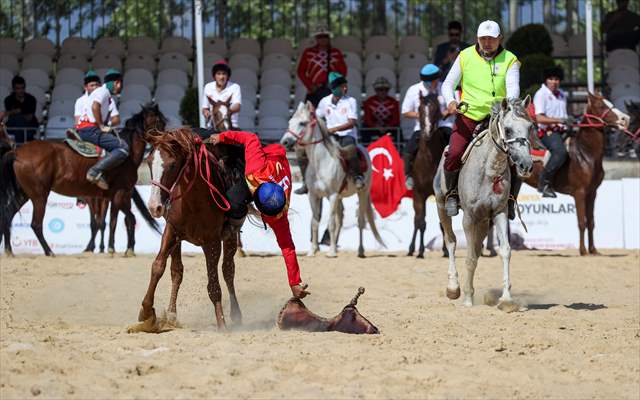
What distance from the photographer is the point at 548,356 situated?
8.73m

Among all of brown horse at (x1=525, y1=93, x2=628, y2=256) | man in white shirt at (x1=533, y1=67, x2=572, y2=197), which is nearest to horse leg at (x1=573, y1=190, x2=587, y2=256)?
brown horse at (x1=525, y1=93, x2=628, y2=256)

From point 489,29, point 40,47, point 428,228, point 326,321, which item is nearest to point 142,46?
point 40,47

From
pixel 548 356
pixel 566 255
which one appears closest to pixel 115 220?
pixel 566 255

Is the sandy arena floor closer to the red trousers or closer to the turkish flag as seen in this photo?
the red trousers

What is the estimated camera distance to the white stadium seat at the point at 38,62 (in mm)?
24875

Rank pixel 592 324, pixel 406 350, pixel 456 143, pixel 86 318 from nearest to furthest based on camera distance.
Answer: pixel 406 350
pixel 592 324
pixel 86 318
pixel 456 143

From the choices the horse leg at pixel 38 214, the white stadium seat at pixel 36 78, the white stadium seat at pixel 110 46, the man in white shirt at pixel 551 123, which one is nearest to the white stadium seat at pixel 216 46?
the white stadium seat at pixel 110 46

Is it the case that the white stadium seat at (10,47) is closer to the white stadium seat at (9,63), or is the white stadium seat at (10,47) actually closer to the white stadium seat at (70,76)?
the white stadium seat at (9,63)

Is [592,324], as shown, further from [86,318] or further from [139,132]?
[139,132]

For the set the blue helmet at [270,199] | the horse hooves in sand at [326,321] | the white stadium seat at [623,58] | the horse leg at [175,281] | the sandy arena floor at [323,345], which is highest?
the white stadium seat at [623,58]

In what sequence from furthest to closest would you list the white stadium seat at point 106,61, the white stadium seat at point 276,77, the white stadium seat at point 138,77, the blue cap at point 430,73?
the white stadium seat at point 106,61, the white stadium seat at point 276,77, the white stadium seat at point 138,77, the blue cap at point 430,73

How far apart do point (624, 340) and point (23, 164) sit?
1119 centimetres

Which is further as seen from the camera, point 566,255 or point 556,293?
point 566,255

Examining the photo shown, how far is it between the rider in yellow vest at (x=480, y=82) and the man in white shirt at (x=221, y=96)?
20.5 ft
